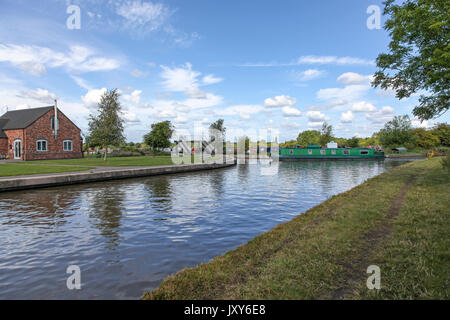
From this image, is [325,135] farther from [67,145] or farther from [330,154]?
[67,145]

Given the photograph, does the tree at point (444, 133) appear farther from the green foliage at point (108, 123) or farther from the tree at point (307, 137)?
the tree at point (307, 137)

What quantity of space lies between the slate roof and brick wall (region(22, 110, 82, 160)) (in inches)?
37.9

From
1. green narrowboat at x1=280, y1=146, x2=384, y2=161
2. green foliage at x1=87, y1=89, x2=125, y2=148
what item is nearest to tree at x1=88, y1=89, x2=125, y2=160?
green foliage at x1=87, y1=89, x2=125, y2=148

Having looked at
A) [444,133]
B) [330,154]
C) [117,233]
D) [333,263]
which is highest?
[444,133]

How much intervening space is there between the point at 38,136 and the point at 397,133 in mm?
Result: 99389

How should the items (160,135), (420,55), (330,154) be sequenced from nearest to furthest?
(420,55), (160,135), (330,154)

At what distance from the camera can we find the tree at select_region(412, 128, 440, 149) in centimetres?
7892

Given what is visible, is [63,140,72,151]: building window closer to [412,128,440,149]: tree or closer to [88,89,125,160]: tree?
[88,89,125,160]: tree

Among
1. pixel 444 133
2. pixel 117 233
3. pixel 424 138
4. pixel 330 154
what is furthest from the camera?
pixel 424 138

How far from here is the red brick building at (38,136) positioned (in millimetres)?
37219

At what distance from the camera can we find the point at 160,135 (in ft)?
204

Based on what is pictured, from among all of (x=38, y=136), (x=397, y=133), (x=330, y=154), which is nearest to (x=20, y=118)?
(x=38, y=136)

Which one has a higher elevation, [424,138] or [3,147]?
[424,138]

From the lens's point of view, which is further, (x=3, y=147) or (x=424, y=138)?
(x=424, y=138)
